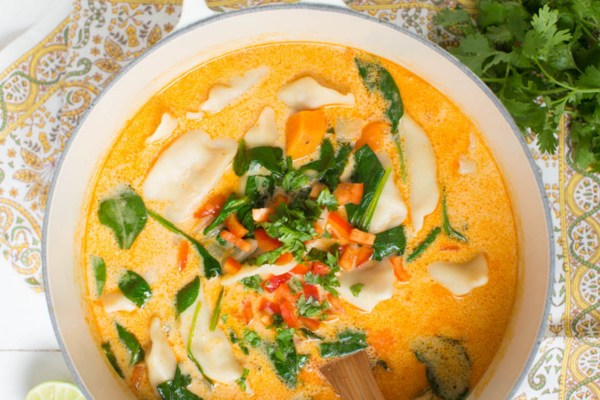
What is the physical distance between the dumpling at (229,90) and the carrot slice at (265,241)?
61 centimetres

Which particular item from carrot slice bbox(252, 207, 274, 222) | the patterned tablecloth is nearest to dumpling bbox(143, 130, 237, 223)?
carrot slice bbox(252, 207, 274, 222)

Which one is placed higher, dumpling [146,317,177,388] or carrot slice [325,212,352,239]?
carrot slice [325,212,352,239]

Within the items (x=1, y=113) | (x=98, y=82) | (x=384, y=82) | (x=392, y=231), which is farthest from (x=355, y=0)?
(x=1, y=113)

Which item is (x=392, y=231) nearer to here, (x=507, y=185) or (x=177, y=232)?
(x=507, y=185)

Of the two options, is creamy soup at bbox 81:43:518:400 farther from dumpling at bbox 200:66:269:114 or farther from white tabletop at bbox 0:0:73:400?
white tabletop at bbox 0:0:73:400

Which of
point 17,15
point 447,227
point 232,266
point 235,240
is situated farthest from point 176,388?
point 17,15

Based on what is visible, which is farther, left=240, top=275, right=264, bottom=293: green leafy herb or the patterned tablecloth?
the patterned tablecloth

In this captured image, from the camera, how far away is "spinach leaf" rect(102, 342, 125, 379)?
2445mm

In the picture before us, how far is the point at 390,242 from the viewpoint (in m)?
2.36

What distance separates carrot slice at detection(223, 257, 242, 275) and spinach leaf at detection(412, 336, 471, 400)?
0.92m

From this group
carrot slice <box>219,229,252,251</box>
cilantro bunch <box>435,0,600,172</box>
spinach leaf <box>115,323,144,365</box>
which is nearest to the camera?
cilantro bunch <box>435,0,600,172</box>

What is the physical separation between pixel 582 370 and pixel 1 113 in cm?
327

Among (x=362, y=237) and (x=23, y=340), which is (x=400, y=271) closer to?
(x=362, y=237)

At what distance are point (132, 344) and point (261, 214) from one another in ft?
3.00
